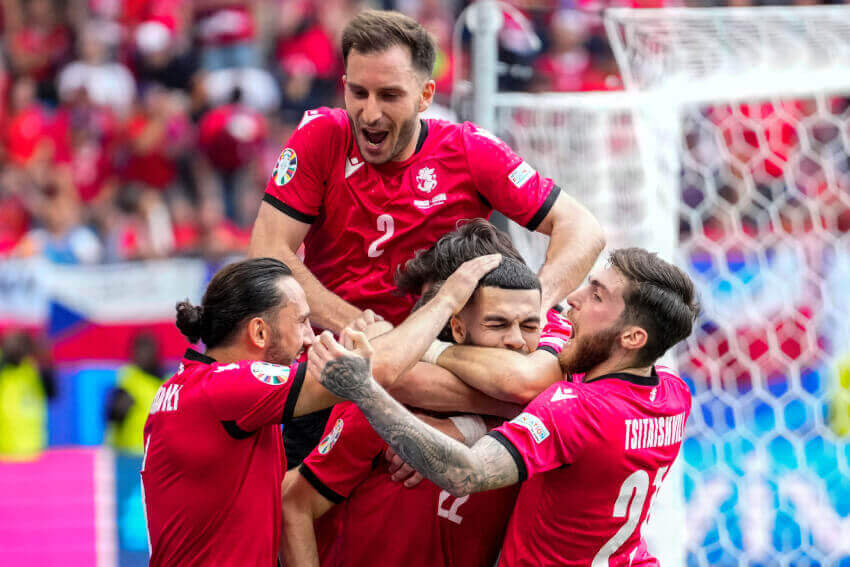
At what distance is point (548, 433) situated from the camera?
271cm

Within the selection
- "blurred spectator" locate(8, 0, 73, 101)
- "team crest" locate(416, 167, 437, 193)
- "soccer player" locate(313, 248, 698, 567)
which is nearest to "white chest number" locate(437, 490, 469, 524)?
"soccer player" locate(313, 248, 698, 567)

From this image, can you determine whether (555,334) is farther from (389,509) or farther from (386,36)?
(386,36)

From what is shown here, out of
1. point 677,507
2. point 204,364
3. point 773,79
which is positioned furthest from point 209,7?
point 204,364

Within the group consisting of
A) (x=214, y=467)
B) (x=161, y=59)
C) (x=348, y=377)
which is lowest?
(x=161, y=59)

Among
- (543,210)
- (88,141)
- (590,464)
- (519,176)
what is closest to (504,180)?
(519,176)

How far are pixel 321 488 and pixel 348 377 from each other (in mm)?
640

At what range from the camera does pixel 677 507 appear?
4.75 metres

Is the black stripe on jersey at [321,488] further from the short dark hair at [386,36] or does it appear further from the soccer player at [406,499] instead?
the short dark hair at [386,36]

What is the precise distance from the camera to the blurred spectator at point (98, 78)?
10352 millimetres

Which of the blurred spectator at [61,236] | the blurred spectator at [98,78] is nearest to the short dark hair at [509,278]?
the blurred spectator at [61,236]

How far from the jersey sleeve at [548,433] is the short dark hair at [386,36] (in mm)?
1231

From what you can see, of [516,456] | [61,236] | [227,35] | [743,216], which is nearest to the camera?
[516,456]

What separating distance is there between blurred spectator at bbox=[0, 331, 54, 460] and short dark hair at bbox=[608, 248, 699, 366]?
5.60m

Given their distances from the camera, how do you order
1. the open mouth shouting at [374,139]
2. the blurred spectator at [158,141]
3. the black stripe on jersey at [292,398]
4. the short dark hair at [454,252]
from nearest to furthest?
1. the black stripe on jersey at [292,398]
2. the short dark hair at [454,252]
3. the open mouth shouting at [374,139]
4. the blurred spectator at [158,141]
